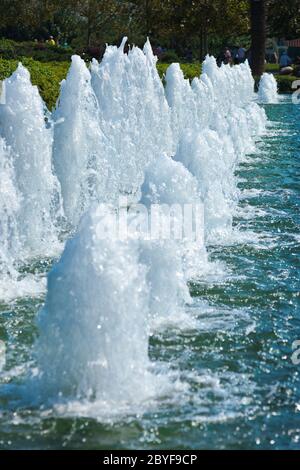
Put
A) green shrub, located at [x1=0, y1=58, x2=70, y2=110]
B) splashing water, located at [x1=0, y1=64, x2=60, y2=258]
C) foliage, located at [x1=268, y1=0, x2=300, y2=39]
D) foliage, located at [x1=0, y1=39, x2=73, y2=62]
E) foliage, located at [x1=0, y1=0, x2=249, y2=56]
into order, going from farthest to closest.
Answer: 1. foliage, located at [x1=268, y1=0, x2=300, y2=39]
2. foliage, located at [x1=0, y1=0, x2=249, y2=56]
3. foliage, located at [x1=0, y1=39, x2=73, y2=62]
4. green shrub, located at [x1=0, y1=58, x2=70, y2=110]
5. splashing water, located at [x1=0, y1=64, x2=60, y2=258]

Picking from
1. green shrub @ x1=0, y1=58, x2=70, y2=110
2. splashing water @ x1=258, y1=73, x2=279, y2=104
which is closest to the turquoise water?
green shrub @ x1=0, y1=58, x2=70, y2=110

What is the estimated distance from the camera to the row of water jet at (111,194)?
570 centimetres

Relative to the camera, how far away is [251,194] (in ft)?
43.0

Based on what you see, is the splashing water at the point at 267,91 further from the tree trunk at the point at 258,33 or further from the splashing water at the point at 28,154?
the splashing water at the point at 28,154

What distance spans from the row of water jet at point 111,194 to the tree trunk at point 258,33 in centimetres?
1369

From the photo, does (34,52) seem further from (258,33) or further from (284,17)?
(284,17)

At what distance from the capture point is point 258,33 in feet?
115

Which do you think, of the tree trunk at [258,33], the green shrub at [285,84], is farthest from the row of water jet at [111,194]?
the tree trunk at [258,33]

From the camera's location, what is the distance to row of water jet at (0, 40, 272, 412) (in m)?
5.70

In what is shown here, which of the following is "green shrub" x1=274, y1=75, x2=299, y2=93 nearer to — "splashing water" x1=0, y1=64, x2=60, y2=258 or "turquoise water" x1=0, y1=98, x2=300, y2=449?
"turquoise water" x1=0, y1=98, x2=300, y2=449

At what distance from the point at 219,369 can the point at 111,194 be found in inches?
249

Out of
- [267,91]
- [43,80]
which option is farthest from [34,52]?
[43,80]

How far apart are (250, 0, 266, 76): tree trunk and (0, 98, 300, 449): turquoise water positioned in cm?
2543
